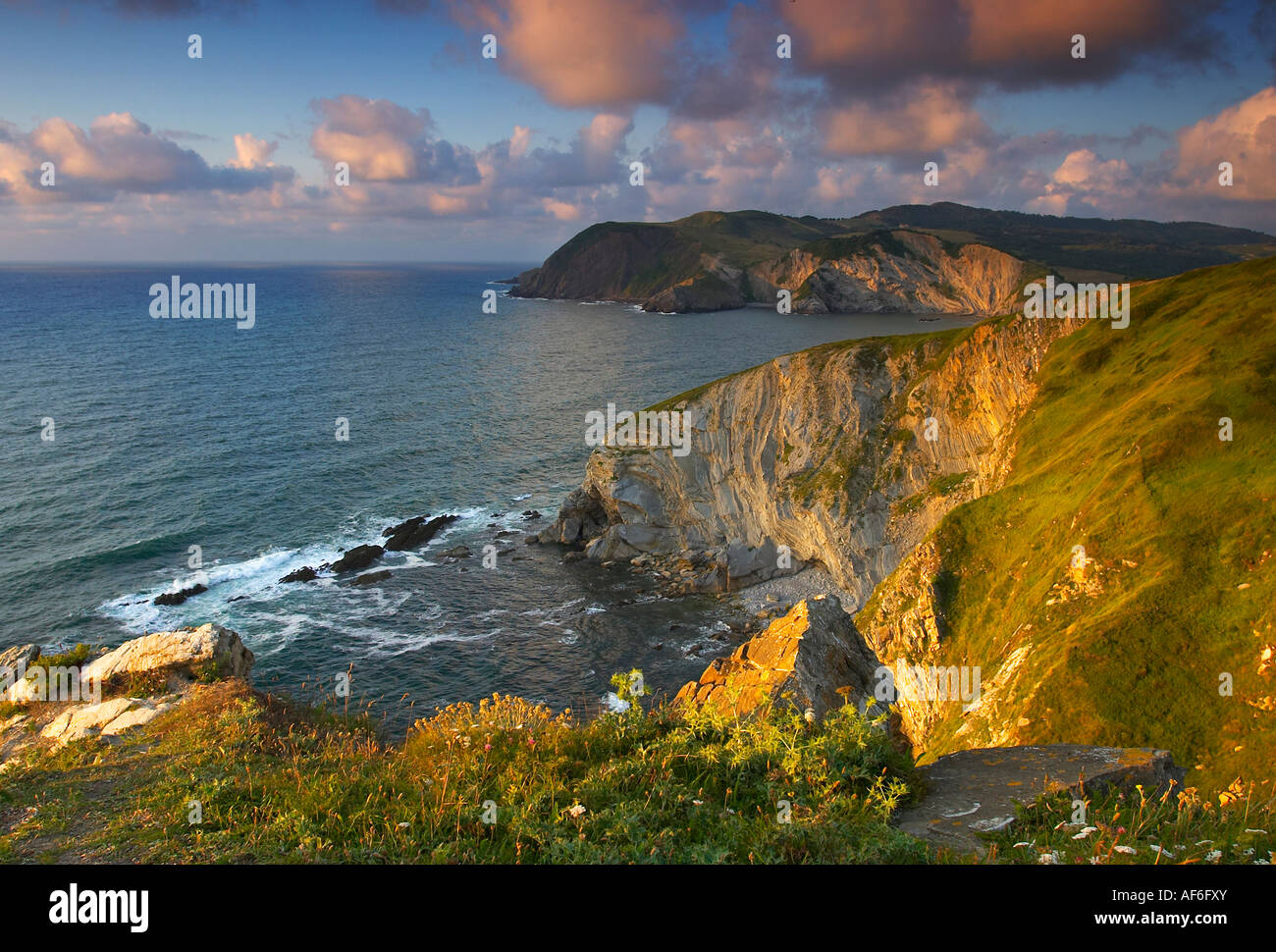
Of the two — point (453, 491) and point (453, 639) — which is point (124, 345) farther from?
point (453, 639)

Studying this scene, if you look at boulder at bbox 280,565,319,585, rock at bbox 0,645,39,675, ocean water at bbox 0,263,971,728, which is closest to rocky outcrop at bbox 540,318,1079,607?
ocean water at bbox 0,263,971,728

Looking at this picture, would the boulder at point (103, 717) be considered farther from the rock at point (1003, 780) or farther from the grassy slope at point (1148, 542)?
the grassy slope at point (1148, 542)

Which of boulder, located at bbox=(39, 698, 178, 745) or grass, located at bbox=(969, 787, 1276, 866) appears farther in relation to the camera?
boulder, located at bbox=(39, 698, 178, 745)

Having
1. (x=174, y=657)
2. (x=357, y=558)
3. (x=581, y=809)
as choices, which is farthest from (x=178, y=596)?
(x=581, y=809)

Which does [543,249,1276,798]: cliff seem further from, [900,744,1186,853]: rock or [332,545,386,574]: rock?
[332,545,386,574]: rock

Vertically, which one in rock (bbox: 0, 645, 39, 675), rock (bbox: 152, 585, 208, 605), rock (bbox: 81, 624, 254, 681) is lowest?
rock (bbox: 152, 585, 208, 605)

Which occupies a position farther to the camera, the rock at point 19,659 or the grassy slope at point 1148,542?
the rock at point 19,659

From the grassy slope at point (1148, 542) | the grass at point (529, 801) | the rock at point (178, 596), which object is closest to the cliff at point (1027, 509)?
the grassy slope at point (1148, 542)
